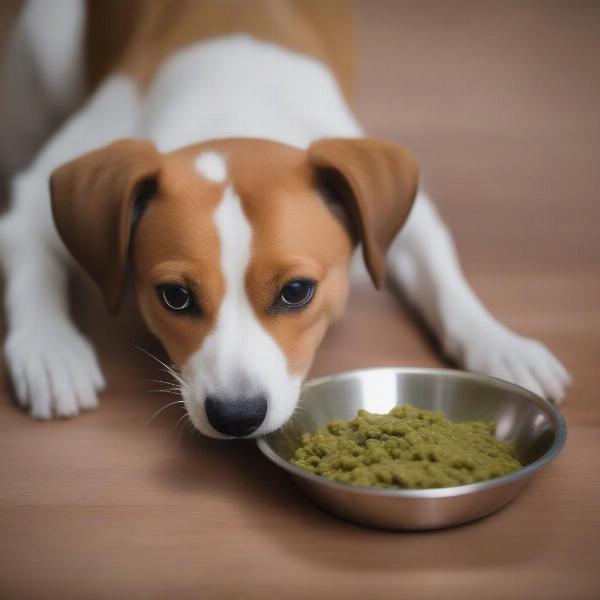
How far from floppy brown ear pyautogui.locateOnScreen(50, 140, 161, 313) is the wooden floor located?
0.29m

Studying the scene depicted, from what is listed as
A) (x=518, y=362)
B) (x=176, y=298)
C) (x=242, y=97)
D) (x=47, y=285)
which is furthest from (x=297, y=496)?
(x=242, y=97)

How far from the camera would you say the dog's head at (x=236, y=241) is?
5.11ft

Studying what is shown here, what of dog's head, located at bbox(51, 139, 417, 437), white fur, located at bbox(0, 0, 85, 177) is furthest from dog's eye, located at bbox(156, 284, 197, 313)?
white fur, located at bbox(0, 0, 85, 177)

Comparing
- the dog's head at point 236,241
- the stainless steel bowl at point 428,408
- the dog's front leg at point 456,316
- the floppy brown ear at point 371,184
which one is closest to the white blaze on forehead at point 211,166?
the dog's head at point 236,241

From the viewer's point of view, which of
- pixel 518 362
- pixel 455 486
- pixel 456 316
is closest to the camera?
pixel 455 486

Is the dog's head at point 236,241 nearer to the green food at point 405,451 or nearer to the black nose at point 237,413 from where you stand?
the black nose at point 237,413

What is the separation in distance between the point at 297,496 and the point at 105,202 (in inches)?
24.9

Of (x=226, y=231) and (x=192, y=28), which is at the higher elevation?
(x=192, y=28)

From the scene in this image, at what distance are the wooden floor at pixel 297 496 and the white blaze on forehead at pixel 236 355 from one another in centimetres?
14

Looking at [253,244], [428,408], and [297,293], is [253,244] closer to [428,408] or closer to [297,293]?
[297,293]

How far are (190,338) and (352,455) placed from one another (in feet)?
1.18

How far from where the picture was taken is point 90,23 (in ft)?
9.50

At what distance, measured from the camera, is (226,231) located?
5.29ft

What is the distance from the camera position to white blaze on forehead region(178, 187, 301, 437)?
4.99 ft
